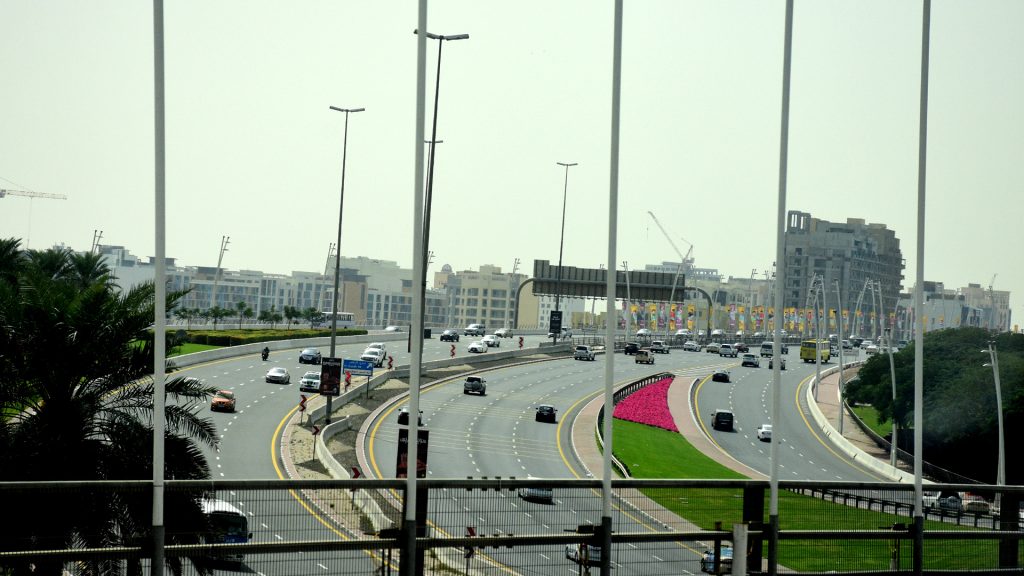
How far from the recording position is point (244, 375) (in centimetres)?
7962

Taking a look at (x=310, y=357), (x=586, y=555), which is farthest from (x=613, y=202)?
(x=310, y=357)

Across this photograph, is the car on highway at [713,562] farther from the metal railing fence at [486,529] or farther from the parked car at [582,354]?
the parked car at [582,354]

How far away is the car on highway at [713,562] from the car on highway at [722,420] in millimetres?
70106

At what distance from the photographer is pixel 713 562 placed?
12891mm

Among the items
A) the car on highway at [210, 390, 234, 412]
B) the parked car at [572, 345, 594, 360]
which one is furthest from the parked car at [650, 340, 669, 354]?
the car on highway at [210, 390, 234, 412]

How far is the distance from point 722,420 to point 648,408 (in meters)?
5.56

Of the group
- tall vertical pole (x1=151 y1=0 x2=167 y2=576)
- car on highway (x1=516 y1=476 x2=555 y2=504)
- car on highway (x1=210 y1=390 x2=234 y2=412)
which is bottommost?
car on highway (x1=210 y1=390 x2=234 y2=412)

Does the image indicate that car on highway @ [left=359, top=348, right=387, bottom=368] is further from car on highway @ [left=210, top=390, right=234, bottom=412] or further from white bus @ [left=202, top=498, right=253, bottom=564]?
white bus @ [left=202, top=498, right=253, bottom=564]

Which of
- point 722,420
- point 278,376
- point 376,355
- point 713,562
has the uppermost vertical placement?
point 713,562

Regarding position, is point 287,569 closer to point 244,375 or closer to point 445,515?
point 445,515

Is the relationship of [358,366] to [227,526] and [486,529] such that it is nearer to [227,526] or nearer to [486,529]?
[486,529]

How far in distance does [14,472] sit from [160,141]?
7841mm

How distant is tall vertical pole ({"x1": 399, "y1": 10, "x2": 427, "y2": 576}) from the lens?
11.4 meters

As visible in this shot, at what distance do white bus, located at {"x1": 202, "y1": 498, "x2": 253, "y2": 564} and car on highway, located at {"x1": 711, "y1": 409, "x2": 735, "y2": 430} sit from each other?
240 ft
